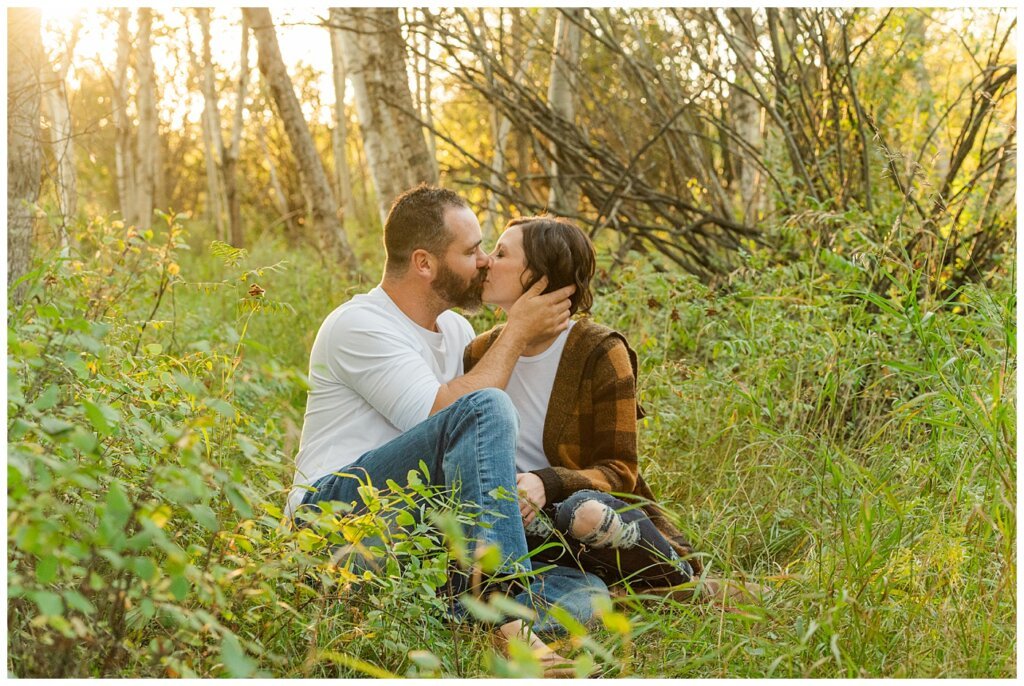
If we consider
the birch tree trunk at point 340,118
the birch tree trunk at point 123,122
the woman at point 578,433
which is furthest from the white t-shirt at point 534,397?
the birch tree trunk at point 340,118

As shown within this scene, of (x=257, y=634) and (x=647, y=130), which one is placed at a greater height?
(x=647, y=130)

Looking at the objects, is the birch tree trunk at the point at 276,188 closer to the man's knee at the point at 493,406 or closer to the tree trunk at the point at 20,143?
the tree trunk at the point at 20,143

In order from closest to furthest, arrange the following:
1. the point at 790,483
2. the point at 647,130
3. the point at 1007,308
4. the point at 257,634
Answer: the point at 257,634 < the point at 1007,308 < the point at 790,483 < the point at 647,130

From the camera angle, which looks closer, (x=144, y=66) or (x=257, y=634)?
(x=257, y=634)

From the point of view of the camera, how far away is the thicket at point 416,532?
5.68 ft

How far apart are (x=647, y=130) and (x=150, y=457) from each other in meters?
9.37

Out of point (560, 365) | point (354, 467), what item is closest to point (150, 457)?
point (354, 467)

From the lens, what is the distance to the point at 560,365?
3.19m

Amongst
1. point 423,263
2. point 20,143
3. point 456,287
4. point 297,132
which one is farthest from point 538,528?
point 297,132

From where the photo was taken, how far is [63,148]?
5.25 meters

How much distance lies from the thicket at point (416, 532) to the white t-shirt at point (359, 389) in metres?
0.29

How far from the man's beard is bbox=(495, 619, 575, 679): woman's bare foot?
4.24ft

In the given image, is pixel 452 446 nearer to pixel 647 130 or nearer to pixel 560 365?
pixel 560 365

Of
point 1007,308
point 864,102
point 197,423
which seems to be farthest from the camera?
point 864,102
